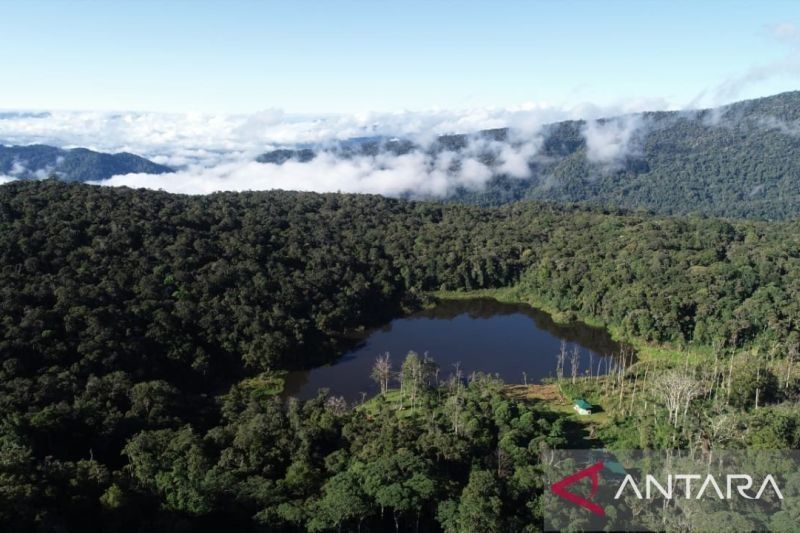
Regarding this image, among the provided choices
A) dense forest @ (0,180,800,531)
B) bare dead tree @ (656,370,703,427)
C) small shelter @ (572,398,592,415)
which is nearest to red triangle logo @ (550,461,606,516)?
dense forest @ (0,180,800,531)

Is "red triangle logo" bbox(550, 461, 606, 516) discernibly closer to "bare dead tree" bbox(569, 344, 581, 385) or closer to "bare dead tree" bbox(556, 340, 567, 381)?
"bare dead tree" bbox(569, 344, 581, 385)

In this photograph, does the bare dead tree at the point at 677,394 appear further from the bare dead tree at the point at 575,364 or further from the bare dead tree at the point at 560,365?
the bare dead tree at the point at 560,365

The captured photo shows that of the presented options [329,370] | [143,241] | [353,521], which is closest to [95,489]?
[353,521]

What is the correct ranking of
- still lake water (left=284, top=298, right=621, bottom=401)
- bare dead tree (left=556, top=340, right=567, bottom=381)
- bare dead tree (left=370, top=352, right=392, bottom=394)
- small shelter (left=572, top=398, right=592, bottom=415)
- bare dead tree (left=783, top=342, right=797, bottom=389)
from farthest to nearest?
still lake water (left=284, top=298, right=621, bottom=401) < bare dead tree (left=556, top=340, right=567, bottom=381) < bare dead tree (left=370, top=352, right=392, bottom=394) < small shelter (left=572, top=398, right=592, bottom=415) < bare dead tree (left=783, top=342, right=797, bottom=389)

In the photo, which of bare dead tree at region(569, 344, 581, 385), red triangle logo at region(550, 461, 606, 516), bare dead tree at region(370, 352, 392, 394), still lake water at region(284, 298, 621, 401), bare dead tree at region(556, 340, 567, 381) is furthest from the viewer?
still lake water at region(284, 298, 621, 401)

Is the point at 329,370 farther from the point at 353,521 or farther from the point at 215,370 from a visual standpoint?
the point at 353,521

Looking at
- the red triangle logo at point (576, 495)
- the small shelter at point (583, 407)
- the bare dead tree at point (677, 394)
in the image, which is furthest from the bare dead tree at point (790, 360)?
the red triangle logo at point (576, 495)
